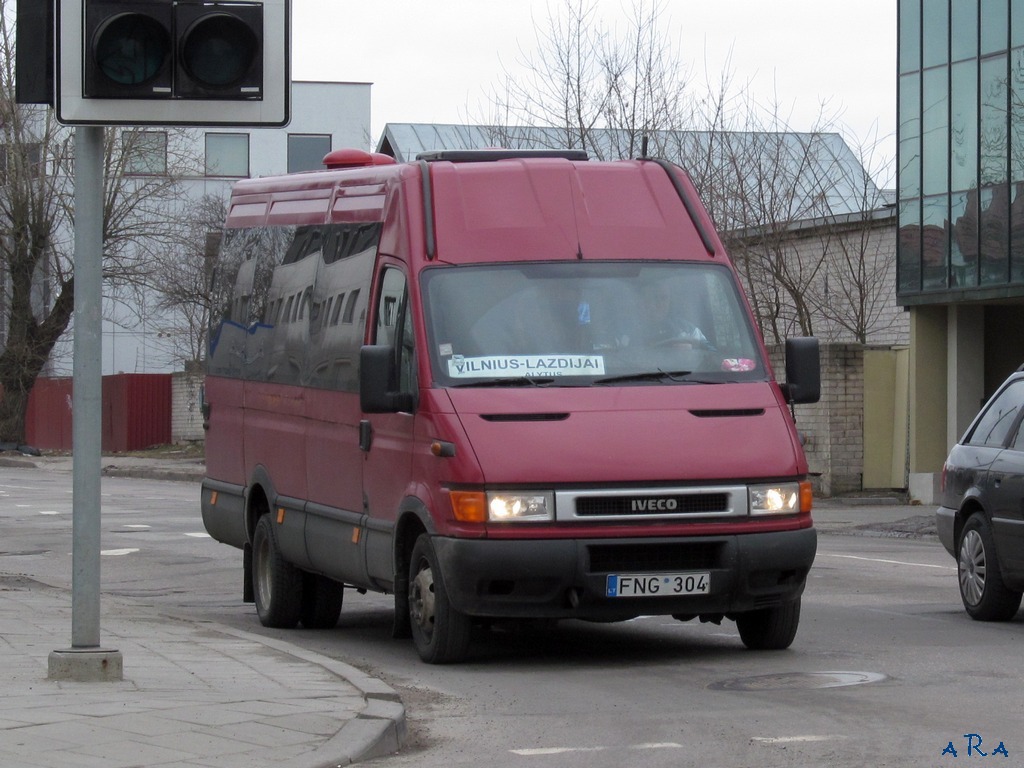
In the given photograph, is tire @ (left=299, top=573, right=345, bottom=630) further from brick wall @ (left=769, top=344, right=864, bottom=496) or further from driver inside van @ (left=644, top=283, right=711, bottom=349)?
brick wall @ (left=769, top=344, right=864, bottom=496)

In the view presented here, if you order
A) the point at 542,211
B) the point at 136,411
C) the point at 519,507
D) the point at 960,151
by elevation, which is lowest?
the point at 136,411

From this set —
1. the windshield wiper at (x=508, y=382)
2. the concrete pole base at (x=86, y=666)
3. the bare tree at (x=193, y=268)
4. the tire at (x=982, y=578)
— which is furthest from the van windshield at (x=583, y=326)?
the bare tree at (x=193, y=268)

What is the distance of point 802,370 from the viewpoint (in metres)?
10.1

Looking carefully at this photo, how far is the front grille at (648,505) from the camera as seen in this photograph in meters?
9.26

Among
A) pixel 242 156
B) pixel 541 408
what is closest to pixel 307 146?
pixel 242 156

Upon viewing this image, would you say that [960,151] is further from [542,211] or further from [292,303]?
[542,211]

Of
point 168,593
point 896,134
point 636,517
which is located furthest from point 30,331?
point 636,517

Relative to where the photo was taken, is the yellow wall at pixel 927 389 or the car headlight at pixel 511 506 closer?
the car headlight at pixel 511 506

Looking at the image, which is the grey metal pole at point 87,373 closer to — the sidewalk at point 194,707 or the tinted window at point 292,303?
the sidewalk at point 194,707

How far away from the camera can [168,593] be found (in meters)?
15.2

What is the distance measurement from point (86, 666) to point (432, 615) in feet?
6.77

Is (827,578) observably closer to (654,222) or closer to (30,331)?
(654,222)

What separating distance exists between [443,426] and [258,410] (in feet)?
12.0

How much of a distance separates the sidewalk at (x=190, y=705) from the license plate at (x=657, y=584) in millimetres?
1415
